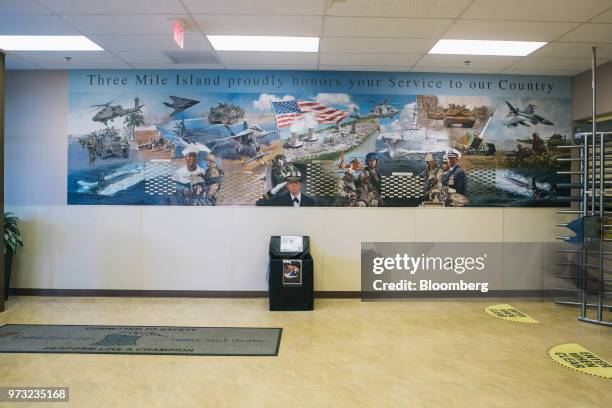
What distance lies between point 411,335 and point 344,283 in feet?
4.97

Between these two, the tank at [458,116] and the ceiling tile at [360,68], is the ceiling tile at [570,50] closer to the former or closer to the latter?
the tank at [458,116]

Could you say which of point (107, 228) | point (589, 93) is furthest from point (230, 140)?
point (589, 93)

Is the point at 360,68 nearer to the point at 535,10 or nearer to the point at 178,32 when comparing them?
the point at 535,10

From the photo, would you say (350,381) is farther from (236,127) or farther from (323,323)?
(236,127)

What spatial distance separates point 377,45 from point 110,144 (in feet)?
12.1

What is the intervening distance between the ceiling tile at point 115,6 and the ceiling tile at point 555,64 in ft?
13.3

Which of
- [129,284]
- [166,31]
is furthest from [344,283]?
[166,31]

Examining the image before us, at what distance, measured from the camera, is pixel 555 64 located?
5.03 meters

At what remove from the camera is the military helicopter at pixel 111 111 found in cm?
541

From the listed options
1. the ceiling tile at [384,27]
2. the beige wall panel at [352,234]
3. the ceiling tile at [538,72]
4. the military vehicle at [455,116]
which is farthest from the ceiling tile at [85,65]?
the ceiling tile at [538,72]

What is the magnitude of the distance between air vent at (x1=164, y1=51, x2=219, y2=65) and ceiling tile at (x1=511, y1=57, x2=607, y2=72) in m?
3.81

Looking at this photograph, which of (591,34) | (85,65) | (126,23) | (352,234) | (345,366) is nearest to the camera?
(345,366)

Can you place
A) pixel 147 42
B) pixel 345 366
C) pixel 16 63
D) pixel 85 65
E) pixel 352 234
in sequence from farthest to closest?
pixel 352 234 → pixel 85 65 → pixel 16 63 → pixel 147 42 → pixel 345 366

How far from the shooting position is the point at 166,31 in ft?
13.5
